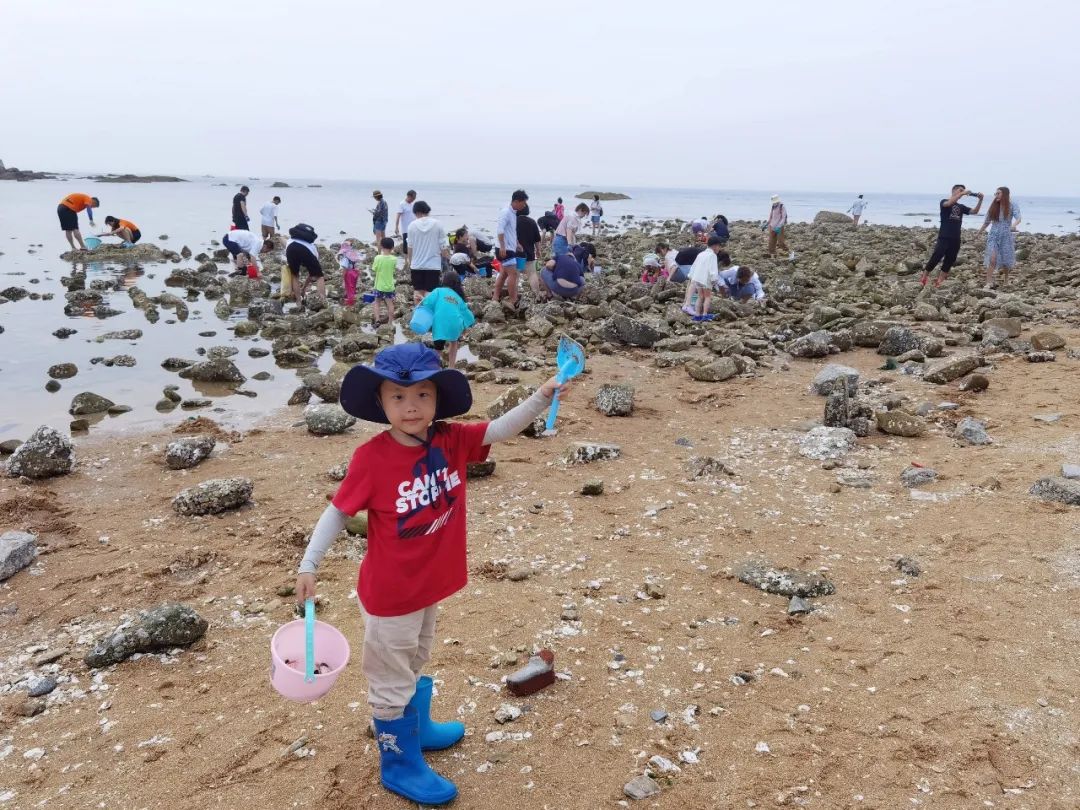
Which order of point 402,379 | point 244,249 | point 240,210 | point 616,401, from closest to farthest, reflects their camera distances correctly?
point 402,379
point 616,401
point 244,249
point 240,210

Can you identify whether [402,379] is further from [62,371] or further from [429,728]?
[62,371]

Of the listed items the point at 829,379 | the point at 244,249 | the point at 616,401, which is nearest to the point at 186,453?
the point at 616,401

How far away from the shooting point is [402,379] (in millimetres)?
2660

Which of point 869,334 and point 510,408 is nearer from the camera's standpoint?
point 510,408

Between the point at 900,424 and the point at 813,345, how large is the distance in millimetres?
3692

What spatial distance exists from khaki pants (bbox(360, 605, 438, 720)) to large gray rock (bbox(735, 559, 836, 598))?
2.58 meters

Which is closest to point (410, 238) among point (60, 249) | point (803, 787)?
point (803, 787)

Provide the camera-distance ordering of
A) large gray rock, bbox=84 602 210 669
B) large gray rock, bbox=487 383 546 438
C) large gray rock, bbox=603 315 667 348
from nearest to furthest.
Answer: large gray rock, bbox=84 602 210 669, large gray rock, bbox=487 383 546 438, large gray rock, bbox=603 315 667 348

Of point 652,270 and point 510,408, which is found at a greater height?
point 652,270

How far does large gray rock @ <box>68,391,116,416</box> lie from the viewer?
873 centimetres

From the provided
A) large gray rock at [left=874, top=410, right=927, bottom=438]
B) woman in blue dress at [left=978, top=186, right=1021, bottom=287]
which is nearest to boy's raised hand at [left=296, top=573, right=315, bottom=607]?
large gray rock at [left=874, top=410, right=927, bottom=438]

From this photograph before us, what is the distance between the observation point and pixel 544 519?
5688 millimetres

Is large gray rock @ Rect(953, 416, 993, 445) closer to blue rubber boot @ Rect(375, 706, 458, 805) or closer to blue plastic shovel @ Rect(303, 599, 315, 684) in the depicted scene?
blue rubber boot @ Rect(375, 706, 458, 805)

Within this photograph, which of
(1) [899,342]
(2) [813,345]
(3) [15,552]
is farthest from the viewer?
(2) [813,345]
